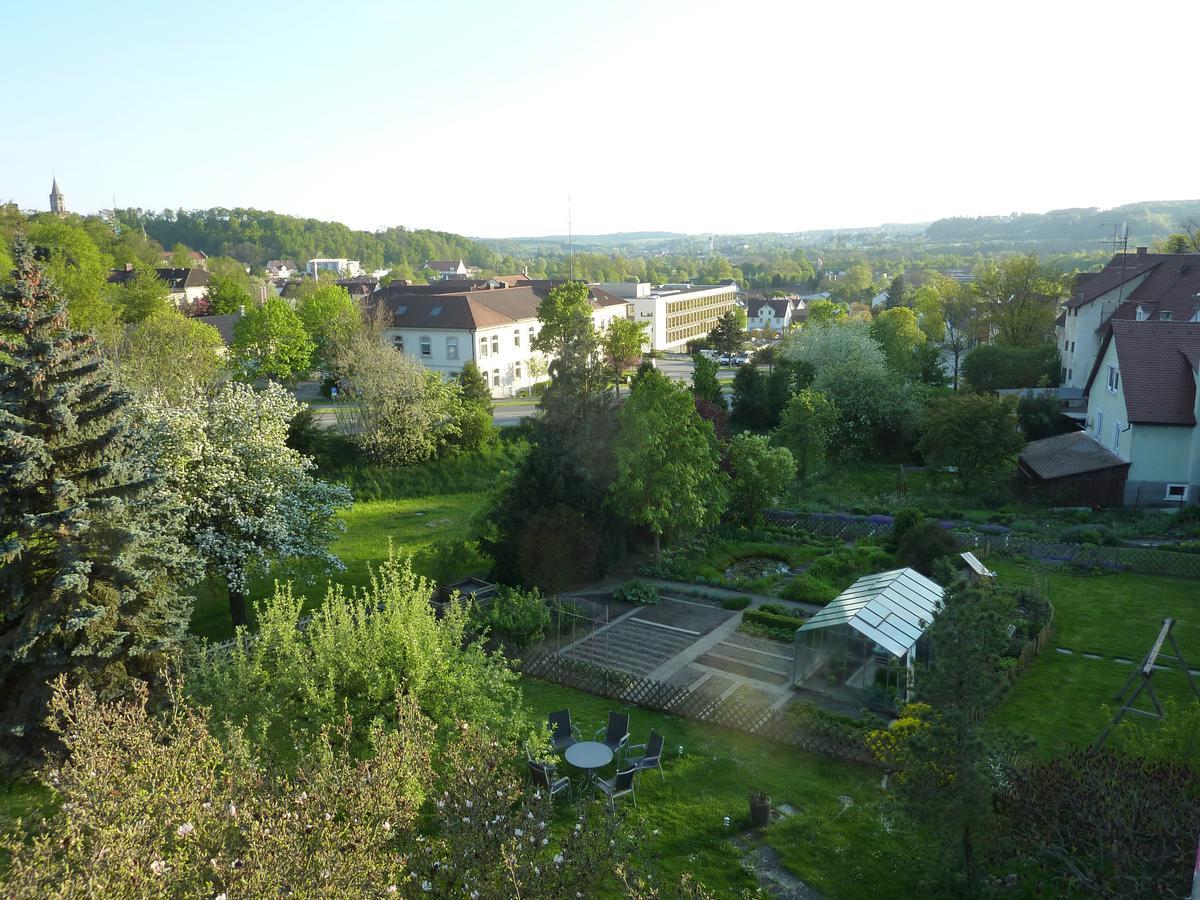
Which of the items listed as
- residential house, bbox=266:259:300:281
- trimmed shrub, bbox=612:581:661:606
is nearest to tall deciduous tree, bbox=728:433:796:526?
trimmed shrub, bbox=612:581:661:606

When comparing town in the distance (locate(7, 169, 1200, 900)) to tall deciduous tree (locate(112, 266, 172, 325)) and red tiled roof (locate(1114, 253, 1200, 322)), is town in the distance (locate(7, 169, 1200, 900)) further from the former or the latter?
tall deciduous tree (locate(112, 266, 172, 325))

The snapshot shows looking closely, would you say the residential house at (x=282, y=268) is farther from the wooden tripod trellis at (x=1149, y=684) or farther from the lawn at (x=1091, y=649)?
the wooden tripod trellis at (x=1149, y=684)

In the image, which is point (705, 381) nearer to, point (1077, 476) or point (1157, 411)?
point (1077, 476)

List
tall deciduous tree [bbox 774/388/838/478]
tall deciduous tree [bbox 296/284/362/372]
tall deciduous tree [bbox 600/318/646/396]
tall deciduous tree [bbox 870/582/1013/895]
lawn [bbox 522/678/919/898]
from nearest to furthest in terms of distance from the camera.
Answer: tall deciduous tree [bbox 870/582/1013/895] → lawn [bbox 522/678/919/898] → tall deciduous tree [bbox 774/388/838/478] → tall deciduous tree [bbox 296/284/362/372] → tall deciduous tree [bbox 600/318/646/396]

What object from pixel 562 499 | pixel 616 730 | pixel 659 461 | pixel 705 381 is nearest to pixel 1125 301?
pixel 705 381

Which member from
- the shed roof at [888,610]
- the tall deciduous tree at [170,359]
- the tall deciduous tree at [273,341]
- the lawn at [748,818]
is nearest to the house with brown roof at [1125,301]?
the shed roof at [888,610]

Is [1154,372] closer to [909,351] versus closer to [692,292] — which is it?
[909,351]
